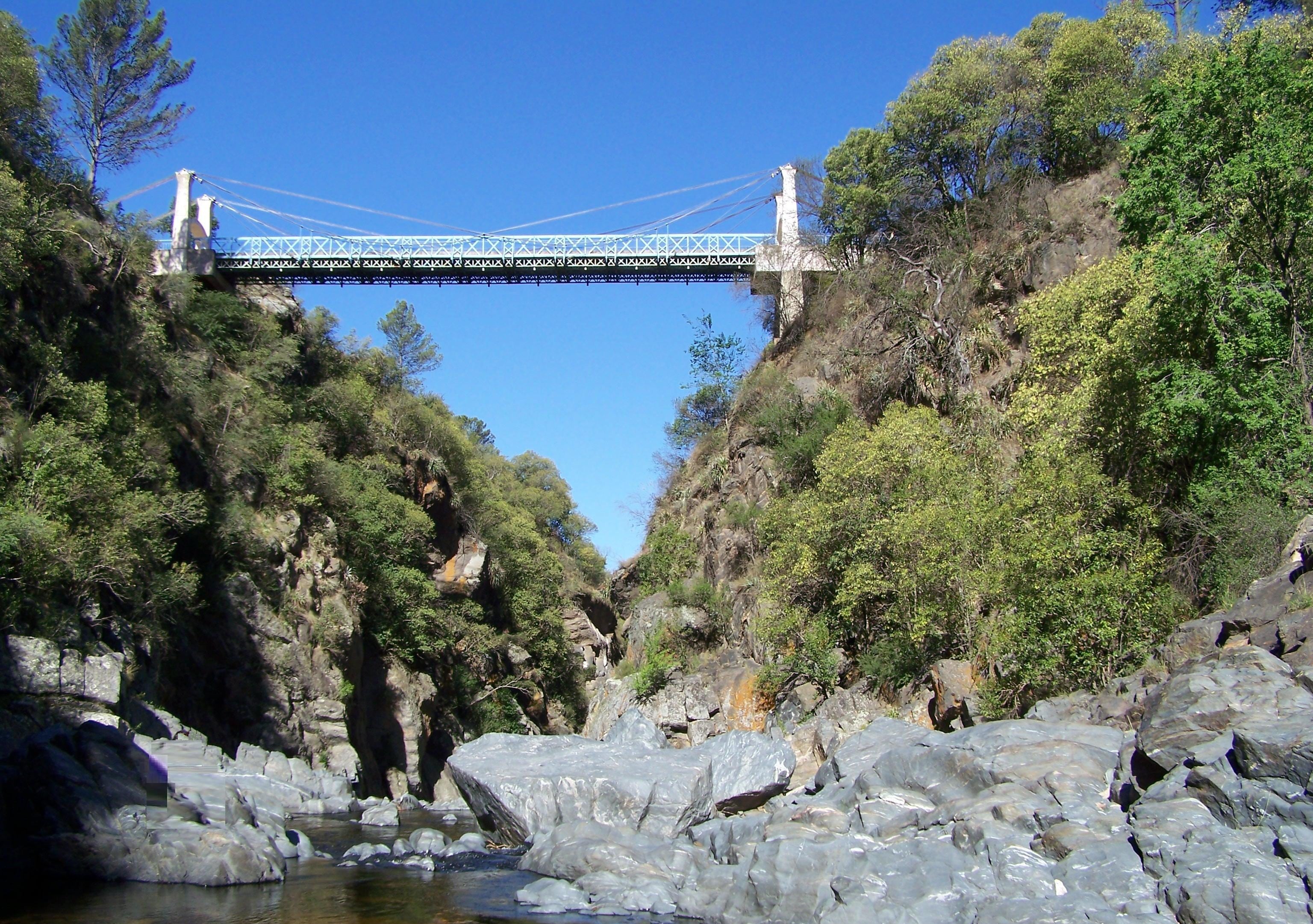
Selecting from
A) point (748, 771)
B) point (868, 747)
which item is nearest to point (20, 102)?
point (748, 771)

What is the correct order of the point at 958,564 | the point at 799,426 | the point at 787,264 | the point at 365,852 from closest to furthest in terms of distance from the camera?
1. the point at 365,852
2. the point at 958,564
3. the point at 799,426
4. the point at 787,264

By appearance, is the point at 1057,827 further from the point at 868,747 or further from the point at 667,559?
the point at 667,559

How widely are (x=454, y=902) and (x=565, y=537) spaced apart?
58735 mm

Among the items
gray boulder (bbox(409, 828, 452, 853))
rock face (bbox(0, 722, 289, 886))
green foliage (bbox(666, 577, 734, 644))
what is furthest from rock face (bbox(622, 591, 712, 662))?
rock face (bbox(0, 722, 289, 886))

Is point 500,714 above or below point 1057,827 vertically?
below

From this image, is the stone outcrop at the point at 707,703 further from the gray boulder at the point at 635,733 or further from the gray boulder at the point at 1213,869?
the gray boulder at the point at 1213,869

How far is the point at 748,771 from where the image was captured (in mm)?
16125

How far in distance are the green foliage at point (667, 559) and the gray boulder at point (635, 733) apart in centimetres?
1491

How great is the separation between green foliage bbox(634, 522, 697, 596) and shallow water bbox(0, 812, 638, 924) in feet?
70.8

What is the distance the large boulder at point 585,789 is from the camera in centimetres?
1469

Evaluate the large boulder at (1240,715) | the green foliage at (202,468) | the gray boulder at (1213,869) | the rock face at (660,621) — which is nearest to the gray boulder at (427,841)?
the green foliage at (202,468)

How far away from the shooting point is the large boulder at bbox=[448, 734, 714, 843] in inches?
578

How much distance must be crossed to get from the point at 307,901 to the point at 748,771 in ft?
23.8

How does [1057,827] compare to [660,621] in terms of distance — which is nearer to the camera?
[1057,827]
